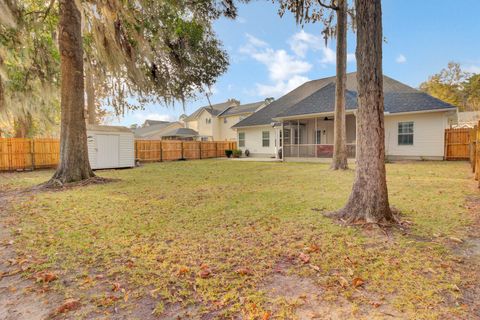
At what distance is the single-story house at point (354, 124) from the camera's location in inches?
548

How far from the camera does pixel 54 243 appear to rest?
335 cm

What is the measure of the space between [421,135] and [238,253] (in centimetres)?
1502

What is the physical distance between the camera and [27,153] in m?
13.2

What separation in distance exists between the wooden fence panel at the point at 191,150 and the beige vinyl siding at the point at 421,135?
45.7ft

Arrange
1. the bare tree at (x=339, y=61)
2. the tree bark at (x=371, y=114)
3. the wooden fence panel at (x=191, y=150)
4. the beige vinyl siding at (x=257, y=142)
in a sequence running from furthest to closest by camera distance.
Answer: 1. the wooden fence panel at (x=191, y=150)
2. the beige vinyl siding at (x=257, y=142)
3. the bare tree at (x=339, y=61)
4. the tree bark at (x=371, y=114)

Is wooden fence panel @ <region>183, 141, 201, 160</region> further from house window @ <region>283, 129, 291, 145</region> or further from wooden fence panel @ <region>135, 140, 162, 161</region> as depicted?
house window @ <region>283, 129, 291, 145</region>

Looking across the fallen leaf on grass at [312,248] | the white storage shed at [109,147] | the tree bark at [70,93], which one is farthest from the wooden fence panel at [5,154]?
the fallen leaf on grass at [312,248]

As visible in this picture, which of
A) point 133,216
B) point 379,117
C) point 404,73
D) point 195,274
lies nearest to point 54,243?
point 133,216

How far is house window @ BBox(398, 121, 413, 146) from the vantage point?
14.6 m

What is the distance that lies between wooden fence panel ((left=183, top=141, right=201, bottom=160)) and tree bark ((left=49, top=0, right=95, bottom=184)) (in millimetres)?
13418

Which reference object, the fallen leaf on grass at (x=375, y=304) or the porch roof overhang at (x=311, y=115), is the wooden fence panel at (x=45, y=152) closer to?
the porch roof overhang at (x=311, y=115)

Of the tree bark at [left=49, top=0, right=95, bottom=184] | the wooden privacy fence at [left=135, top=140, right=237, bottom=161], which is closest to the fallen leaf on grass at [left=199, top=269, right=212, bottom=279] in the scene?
the tree bark at [left=49, top=0, right=95, bottom=184]

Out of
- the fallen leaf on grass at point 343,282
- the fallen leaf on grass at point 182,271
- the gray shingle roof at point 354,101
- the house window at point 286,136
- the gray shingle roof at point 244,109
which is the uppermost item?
the gray shingle roof at point 244,109

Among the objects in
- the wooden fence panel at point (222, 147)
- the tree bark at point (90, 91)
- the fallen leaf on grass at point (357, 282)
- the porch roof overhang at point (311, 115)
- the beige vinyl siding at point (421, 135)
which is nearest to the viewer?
the fallen leaf on grass at point (357, 282)
